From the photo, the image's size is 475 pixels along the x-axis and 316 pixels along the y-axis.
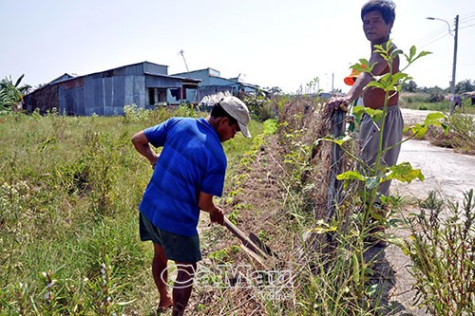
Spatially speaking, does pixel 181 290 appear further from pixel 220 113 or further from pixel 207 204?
pixel 220 113

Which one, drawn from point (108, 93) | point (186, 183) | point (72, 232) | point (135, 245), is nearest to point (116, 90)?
point (108, 93)

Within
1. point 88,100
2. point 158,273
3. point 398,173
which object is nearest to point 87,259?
point 158,273

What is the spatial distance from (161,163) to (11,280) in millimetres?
1124

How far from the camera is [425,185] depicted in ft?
14.0

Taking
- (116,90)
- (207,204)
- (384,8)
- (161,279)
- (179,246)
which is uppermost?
(116,90)

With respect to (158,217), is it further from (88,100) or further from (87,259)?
(88,100)

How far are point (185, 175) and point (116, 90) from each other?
60.8ft

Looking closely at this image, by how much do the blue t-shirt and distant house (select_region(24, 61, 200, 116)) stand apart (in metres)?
16.5

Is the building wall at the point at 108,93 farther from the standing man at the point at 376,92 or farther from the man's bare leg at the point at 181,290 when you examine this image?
the man's bare leg at the point at 181,290

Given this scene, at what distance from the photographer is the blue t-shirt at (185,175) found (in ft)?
5.47

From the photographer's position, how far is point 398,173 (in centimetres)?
149

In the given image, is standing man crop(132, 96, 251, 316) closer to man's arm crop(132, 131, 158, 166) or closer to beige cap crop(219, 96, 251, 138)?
beige cap crop(219, 96, 251, 138)

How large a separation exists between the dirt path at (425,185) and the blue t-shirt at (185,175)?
3.43ft

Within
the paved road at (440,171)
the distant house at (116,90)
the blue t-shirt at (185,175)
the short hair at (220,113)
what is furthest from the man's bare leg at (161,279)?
the distant house at (116,90)
